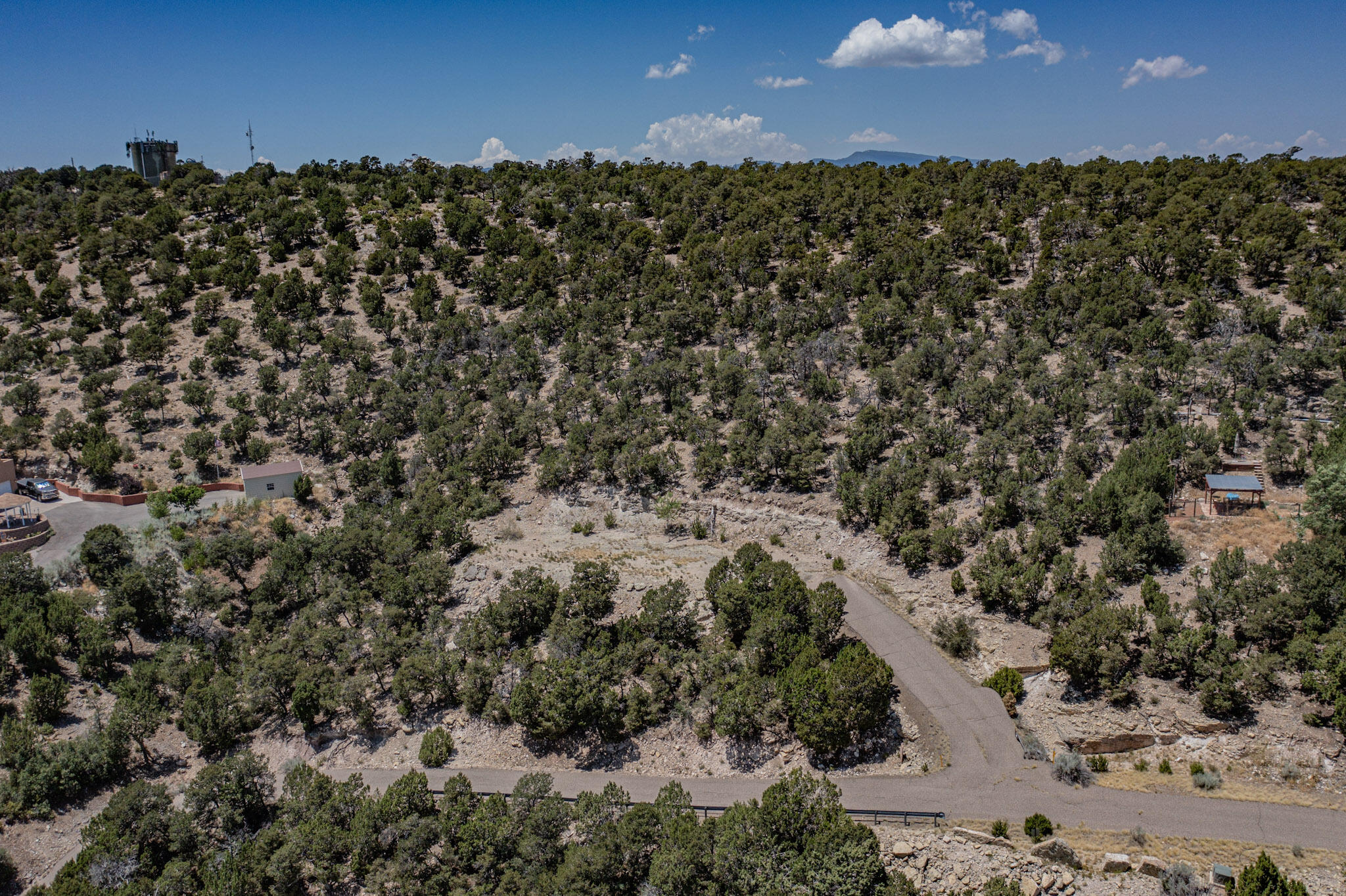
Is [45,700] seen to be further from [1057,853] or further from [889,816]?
[1057,853]

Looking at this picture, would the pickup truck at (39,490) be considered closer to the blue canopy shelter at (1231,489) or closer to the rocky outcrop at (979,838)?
the rocky outcrop at (979,838)

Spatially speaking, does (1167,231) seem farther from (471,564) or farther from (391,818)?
(391,818)

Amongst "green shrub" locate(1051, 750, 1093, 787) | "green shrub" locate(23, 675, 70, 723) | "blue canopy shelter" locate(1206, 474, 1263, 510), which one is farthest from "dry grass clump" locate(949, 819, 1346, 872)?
"green shrub" locate(23, 675, 70, 723)

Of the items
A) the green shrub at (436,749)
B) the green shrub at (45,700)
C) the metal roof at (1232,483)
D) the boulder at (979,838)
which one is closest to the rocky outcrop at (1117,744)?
the boulder at (979,838)

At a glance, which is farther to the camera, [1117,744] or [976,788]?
Result: [1117,744]

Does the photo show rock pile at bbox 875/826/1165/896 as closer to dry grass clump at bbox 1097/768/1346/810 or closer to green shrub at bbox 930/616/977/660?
→ dry grass clump at bbox 1097/768/1346/810

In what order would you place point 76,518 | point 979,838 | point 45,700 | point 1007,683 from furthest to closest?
point 76,518, point 45,700, point 1007,683, point 979,838

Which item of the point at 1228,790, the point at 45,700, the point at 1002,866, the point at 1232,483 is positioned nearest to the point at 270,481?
the point at 45,700
